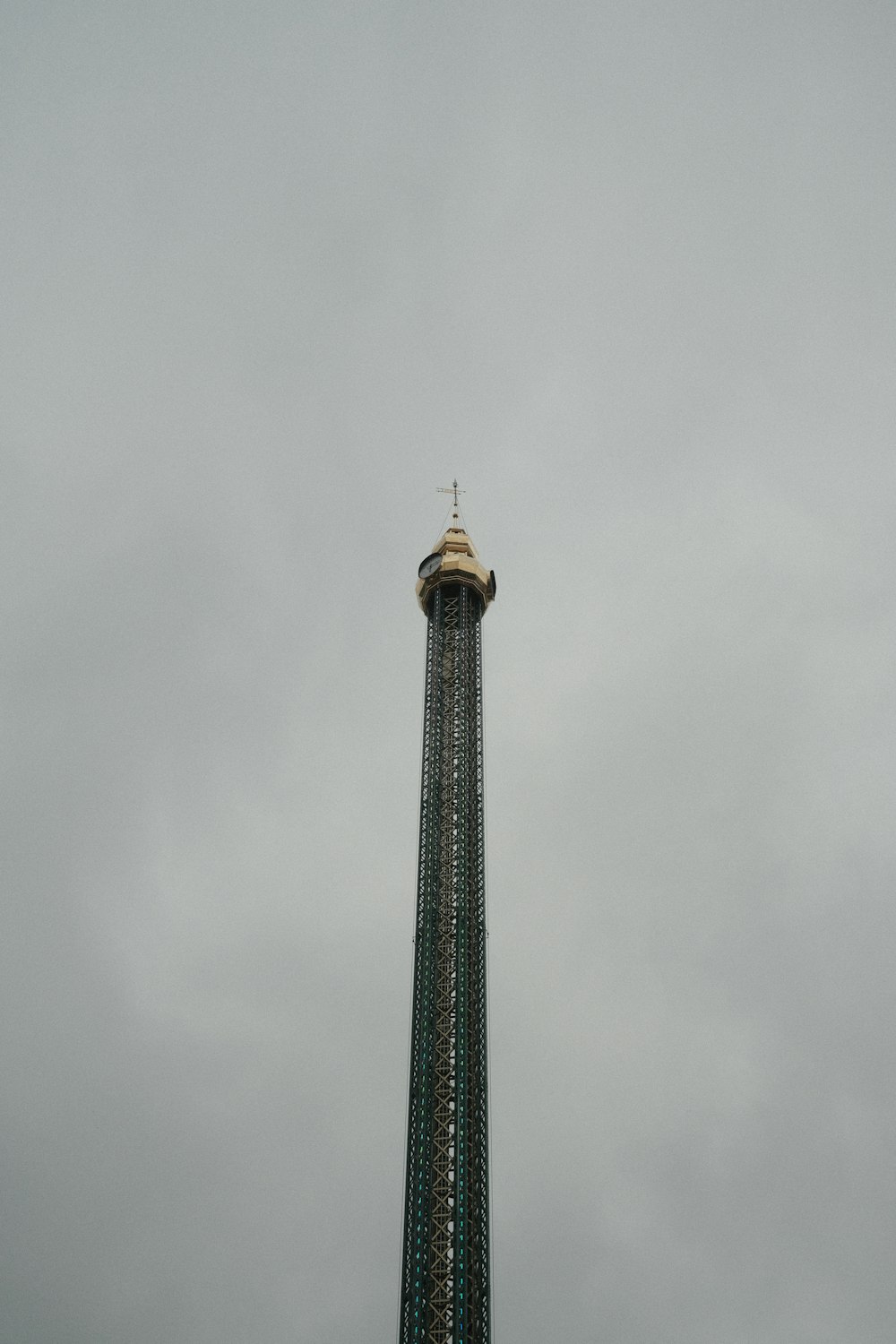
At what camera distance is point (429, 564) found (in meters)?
66.8

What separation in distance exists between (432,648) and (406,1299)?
111 feet

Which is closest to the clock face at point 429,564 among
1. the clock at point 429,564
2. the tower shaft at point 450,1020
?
the clock at point 429,564

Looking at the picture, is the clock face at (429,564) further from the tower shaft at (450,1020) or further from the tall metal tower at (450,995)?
the tower shaft at (450,1020)

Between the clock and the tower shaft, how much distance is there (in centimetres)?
235

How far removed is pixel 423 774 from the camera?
57781 millimetres

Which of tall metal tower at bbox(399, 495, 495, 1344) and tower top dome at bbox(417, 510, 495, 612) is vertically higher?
tower top dome at bbox(417, 510, 495, 612)

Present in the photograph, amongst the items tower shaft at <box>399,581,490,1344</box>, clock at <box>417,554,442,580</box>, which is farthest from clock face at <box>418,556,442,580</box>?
tower shaft at <box>399,581,490,1344</box>

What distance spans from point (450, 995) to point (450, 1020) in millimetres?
1136

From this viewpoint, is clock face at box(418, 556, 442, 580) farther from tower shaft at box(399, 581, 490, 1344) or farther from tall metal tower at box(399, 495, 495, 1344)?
tower shaft at box(399, 581, 490, 1344)

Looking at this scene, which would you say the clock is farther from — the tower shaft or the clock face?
the tower shaft

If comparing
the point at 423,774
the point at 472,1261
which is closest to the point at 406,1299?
the point at 472,1261

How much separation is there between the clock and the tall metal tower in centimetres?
6

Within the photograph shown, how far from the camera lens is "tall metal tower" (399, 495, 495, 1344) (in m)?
43.0

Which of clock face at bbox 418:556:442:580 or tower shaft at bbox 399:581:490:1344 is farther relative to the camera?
clock face at bbox 418:556:442:580
